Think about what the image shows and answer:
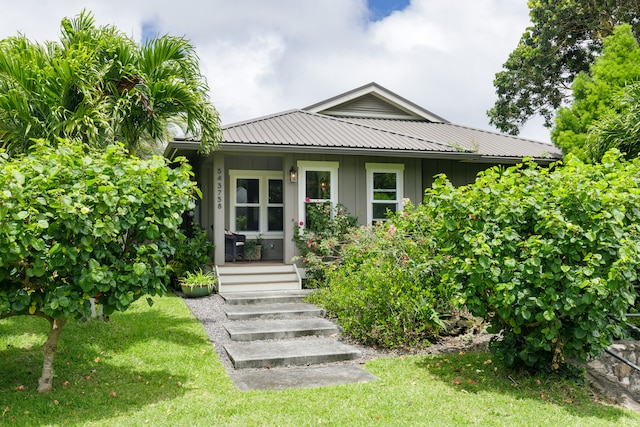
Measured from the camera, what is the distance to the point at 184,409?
4820 mm

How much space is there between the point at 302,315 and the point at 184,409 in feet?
13.5

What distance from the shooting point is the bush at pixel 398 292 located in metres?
7.08

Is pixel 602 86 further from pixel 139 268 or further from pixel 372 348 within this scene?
pixel 139 268

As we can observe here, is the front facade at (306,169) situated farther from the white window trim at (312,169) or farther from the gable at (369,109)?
the gable at (369,109)

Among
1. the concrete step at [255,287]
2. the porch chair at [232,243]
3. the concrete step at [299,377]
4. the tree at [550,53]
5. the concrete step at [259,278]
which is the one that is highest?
the tree at [550,53]

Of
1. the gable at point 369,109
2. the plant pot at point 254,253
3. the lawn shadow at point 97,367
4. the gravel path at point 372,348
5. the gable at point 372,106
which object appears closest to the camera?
the lawn shadow at point 97,367

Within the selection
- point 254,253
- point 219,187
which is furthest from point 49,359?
point 254,253

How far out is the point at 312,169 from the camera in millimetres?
11609

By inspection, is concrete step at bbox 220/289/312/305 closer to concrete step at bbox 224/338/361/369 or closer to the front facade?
the front facade

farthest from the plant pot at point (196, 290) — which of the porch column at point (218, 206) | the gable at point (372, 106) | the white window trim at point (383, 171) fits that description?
the gable at point (372, 106)

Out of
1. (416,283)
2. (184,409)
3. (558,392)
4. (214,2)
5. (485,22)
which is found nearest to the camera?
(184,409)

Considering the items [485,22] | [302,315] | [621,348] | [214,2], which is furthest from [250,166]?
[485,22]

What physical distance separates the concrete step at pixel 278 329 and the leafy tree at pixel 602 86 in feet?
26.0

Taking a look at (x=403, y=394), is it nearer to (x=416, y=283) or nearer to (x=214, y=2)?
(x=416, y=283)
